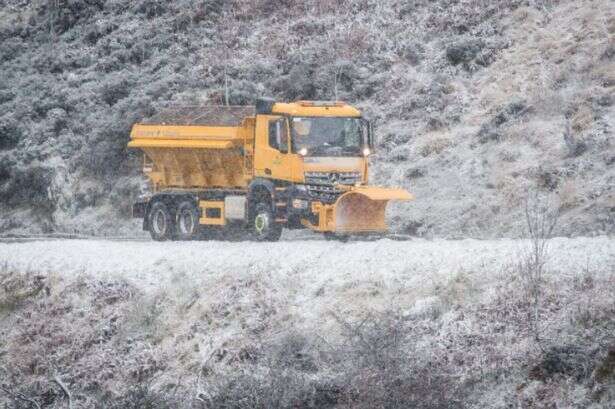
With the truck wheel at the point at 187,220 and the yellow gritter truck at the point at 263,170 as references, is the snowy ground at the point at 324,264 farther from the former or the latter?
the truck wheel at the point at 187,220

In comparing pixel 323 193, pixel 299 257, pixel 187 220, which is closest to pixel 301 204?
pixel 323 193

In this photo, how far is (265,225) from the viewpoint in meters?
21.8

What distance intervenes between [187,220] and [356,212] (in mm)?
5366

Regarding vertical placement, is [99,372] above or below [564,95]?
below

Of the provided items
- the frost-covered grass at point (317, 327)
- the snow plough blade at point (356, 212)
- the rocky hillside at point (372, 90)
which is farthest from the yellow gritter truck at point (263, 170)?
the rocky hillside at point (372, 90)

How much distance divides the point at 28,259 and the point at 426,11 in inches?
747

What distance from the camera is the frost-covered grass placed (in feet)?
41.7

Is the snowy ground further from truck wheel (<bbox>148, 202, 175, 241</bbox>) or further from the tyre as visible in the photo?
truck wheel (<bbox>148, 202, 175, 241</bbox>)

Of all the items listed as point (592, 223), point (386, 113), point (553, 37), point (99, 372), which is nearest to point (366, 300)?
point (99, 372)

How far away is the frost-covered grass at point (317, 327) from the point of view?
12.7 metres

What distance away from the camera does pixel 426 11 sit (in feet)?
116

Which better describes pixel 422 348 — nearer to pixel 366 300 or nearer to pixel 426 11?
pixel 366 300

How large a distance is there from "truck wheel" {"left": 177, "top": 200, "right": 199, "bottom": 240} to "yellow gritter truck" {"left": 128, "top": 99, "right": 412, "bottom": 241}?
24mm

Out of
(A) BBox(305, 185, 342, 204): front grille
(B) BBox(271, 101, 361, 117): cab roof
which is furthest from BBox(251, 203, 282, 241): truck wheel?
(B) BBox(271, 101, 361, 117): cab roof
